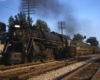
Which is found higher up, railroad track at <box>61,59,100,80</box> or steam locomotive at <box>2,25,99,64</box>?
steam locomotive at <box>2,25,99,64</box>

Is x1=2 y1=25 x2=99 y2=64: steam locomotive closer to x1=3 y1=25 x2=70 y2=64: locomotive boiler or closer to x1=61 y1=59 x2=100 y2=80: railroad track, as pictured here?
x1=3 y1=25 x2=70 y2=64: locomotive boiler

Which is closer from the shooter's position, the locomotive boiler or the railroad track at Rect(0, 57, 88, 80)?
the railroad track at Rect(0, 57, 88, 80)

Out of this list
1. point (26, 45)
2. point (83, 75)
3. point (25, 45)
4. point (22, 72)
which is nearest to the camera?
point (83, 75)

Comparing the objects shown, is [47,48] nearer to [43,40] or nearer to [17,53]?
[43,40]

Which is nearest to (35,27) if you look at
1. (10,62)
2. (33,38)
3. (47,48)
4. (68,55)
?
(33,38)

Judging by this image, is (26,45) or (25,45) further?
(26,45)

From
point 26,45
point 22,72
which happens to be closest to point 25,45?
point 26,45

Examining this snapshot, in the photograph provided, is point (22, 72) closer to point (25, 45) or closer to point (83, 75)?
point (83, 75)

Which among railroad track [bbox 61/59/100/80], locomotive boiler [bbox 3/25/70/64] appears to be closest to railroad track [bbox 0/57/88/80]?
railroad track [bbox 61/59/100/80]

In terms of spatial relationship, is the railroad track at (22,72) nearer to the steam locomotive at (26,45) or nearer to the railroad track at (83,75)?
the railroad track at (83,75)

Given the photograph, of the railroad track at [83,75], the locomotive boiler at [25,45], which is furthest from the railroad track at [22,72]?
the locomotive boiler at [25,45]

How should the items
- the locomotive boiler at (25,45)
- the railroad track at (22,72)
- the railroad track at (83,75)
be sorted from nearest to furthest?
the railroad track at (83,75)
the railroad track at (22,72)
the locomotive boiler at (25,45)

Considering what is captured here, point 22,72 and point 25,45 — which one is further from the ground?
point 25,45

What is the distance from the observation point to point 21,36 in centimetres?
1606
